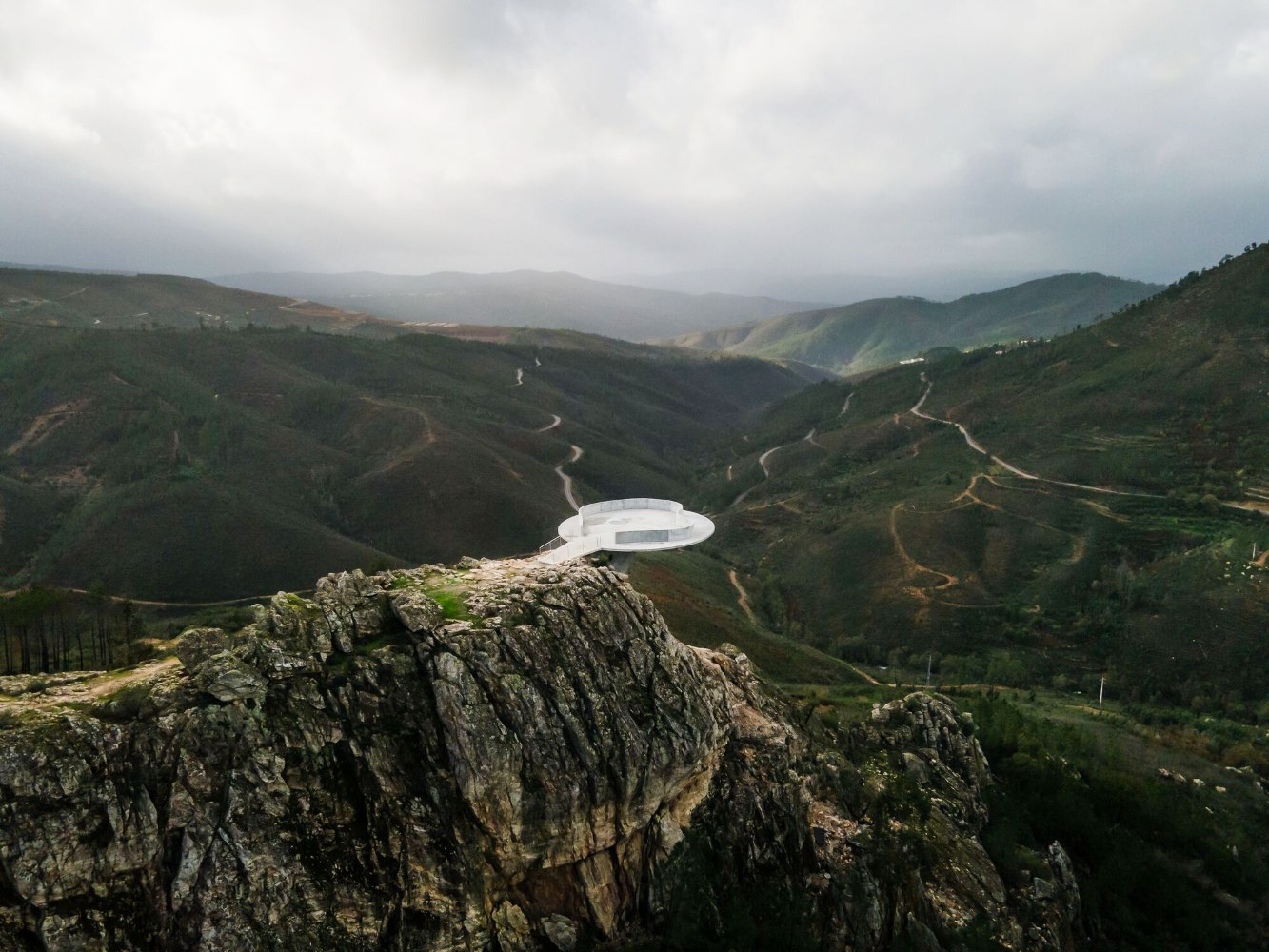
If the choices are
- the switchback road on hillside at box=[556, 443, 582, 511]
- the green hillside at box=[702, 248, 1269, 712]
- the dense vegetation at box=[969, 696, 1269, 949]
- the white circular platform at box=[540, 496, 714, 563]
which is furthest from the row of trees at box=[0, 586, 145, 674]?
the switchback road on hillside at box=[556, 443, 582, 511]

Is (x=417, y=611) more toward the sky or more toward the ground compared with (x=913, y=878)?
more toward the sky

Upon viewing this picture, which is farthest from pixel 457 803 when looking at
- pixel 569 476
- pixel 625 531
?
pixel 569 476

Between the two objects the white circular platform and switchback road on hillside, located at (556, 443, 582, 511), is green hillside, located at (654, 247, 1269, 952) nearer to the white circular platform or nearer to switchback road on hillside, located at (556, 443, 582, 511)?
the white circular platform

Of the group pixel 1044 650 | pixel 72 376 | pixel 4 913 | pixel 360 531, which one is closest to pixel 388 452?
pixel 360 531

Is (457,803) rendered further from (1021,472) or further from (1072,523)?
(1021,472)

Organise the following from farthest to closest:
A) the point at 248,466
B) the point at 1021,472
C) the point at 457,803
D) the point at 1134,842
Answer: the point at 248,466 < the point at 1021,472 < the point at 1134,842 < the point at 457,803

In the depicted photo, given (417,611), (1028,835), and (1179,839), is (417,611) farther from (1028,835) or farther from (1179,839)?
(1179,839)
